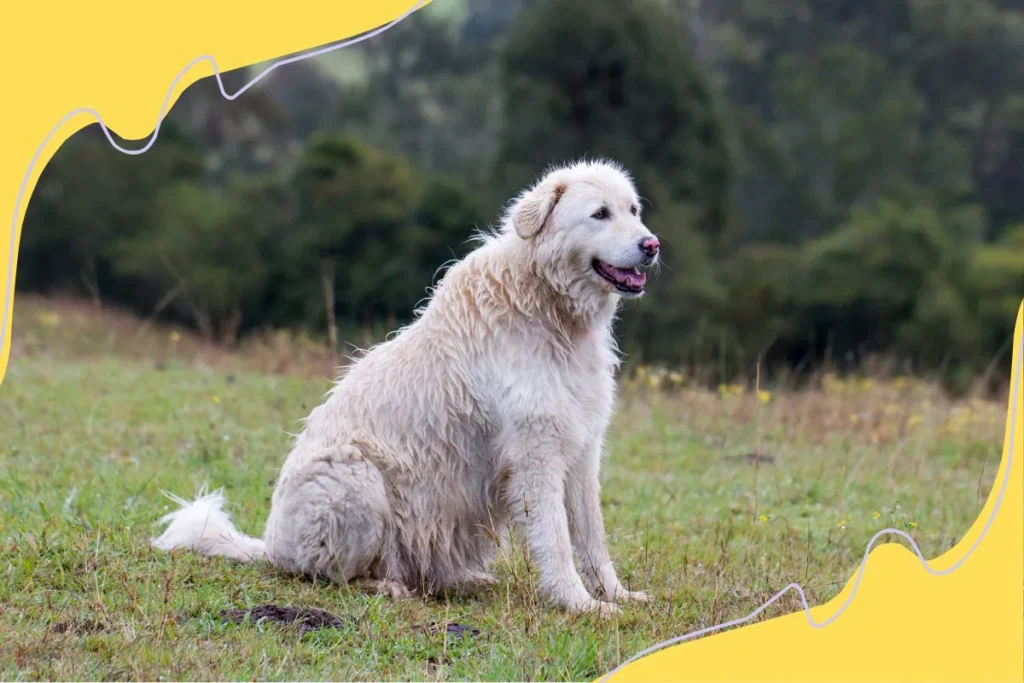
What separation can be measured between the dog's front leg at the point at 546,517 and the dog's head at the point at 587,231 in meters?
0.74

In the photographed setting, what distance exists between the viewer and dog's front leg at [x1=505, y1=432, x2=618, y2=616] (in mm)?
4617

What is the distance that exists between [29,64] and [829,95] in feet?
38.5

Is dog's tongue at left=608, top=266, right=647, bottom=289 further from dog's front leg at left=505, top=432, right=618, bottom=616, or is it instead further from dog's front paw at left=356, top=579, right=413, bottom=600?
dog's front paw at left=356, top=579, right=413, bottom=600

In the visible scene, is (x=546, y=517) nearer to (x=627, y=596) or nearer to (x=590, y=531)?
(x=590, y=531)

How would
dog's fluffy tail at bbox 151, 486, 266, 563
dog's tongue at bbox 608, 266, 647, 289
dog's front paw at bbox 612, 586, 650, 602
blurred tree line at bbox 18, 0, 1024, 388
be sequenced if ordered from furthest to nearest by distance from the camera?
1. blurred tree line at bbox 18, 0, 1024, 388
2. dog's fluffy tail at bbox 151, 486, 266, 563
3. dog's front paw at bbox 612, 586, 650, 602
4. dog's tongue at bbox 608, 266, 647, 289

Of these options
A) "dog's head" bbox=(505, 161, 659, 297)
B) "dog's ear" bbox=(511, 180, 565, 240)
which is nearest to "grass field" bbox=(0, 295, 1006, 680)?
"dog's head" bbox=(505, 161, 659, 297)

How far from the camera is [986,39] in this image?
7.99m

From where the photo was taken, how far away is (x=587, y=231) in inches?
189

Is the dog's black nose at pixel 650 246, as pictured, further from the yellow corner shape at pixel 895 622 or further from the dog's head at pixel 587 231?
the yellow corner shape at pixel 895 622

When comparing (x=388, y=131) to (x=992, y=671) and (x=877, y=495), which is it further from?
(x=992, y=671)

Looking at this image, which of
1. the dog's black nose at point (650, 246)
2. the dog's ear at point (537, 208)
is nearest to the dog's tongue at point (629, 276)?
the dog's black nose at point (650, 246)

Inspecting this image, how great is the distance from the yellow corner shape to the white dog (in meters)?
0.97

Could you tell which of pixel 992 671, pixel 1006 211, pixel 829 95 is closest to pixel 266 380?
pixel 992 671

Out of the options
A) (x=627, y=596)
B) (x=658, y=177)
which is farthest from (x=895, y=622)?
(x=658, y=177)
